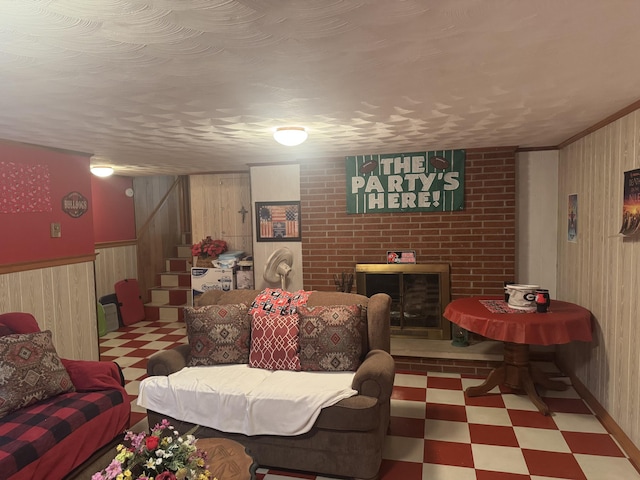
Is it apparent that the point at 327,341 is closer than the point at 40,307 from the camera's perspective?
Yes

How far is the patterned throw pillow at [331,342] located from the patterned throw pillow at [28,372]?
151 cm

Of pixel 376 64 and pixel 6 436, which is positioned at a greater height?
pixel 376 64

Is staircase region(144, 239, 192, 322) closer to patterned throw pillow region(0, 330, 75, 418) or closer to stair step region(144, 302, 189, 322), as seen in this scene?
stair step region(144, 302, 189, 322)

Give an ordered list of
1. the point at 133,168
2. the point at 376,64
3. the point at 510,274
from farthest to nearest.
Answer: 1. the point at 133,168
2. the point at 510,274
3. the point at 376,64

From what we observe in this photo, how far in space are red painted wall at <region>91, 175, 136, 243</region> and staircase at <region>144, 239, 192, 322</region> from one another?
32.2 inches

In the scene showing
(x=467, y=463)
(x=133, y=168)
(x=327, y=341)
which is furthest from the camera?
(x=133, y=168)

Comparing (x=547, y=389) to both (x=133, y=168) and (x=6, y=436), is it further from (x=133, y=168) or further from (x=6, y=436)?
(x=133, y=168)

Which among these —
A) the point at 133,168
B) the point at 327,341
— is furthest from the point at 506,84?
the point at 133,168

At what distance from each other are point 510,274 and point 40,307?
4.41 metres

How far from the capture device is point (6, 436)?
6.86ft

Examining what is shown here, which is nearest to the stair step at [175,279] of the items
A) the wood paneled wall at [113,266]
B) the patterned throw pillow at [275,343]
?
the wood paneled wall at [113,266]

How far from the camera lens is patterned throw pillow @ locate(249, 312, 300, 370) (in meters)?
2.83

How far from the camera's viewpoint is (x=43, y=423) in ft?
7.25

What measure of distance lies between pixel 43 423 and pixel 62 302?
1.89 meters
